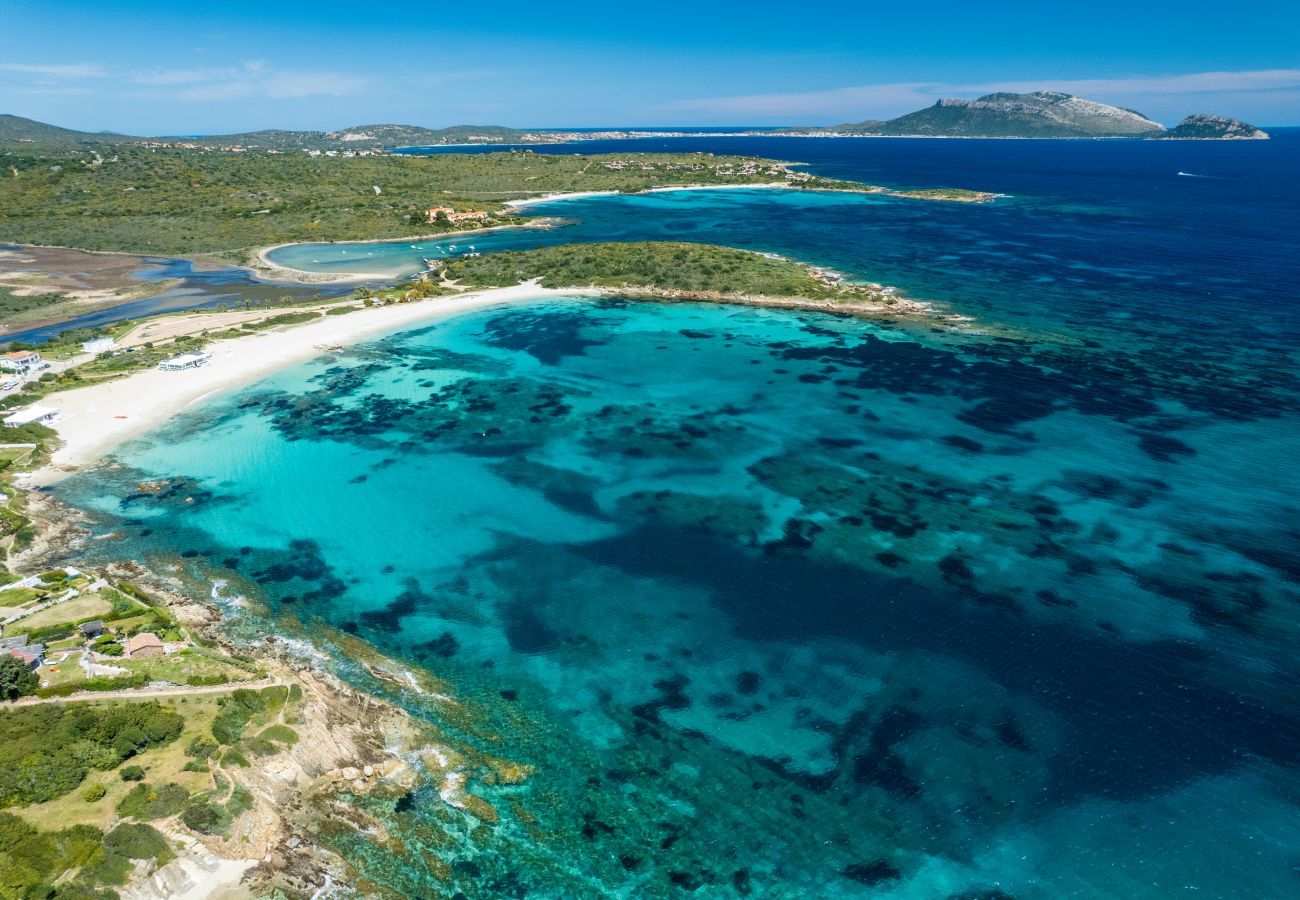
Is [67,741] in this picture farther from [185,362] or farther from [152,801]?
[185,362]

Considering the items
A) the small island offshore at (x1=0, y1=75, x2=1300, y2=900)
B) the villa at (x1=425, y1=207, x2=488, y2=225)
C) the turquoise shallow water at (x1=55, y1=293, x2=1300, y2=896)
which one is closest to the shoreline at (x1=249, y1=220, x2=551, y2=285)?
the villa at (x1=425, y1=207, x2=488, y2=225)

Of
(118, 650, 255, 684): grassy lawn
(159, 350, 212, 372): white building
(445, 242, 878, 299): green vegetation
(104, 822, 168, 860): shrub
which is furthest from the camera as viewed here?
(445, 242, 878, 299): green vegetation

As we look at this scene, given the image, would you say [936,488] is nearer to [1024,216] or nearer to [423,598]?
[423,598]

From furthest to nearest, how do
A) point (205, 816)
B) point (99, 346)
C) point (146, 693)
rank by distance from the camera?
1. point (99, 346)
2. point (146, 693)
3. point (205, 816)

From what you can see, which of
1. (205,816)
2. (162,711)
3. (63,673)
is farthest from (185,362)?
(205,816)

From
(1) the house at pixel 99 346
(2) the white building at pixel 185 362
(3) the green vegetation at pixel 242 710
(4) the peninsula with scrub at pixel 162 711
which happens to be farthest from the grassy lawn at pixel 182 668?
(1) the house at pixel 99 346

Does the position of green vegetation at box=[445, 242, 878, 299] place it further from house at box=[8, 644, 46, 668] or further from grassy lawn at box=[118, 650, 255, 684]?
house at box=[8, 644, 46, 668]

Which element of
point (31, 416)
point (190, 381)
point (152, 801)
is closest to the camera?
point (152, 801)
